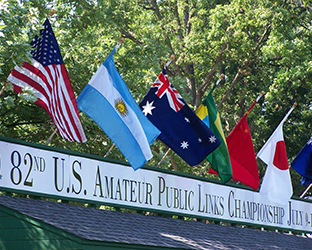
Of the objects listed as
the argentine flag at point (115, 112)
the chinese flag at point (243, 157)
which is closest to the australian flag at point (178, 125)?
the argentine flag at point (115, 112)

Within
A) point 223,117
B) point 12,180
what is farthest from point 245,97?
point 12,180

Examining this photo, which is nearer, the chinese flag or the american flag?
the american flag

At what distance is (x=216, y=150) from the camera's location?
44.9 ft

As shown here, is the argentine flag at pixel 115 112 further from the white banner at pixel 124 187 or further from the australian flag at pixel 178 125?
the australian flag at pixel 178 125

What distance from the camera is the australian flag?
1272cm

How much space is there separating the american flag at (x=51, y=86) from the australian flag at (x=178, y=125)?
2485mm

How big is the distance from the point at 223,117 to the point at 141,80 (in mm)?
10874

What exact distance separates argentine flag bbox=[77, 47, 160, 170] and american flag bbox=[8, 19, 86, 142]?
468 mm

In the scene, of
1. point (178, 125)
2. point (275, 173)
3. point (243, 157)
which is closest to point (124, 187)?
point (178, 125)

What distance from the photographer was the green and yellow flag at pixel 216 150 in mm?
13578

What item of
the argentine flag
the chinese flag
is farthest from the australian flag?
the chinese flag

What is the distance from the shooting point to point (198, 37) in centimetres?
2602

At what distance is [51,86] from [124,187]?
256 centimetres

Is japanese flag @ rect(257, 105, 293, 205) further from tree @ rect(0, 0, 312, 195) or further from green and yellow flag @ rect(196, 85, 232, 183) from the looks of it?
tree @ rect(0, 0, 312, 195)
